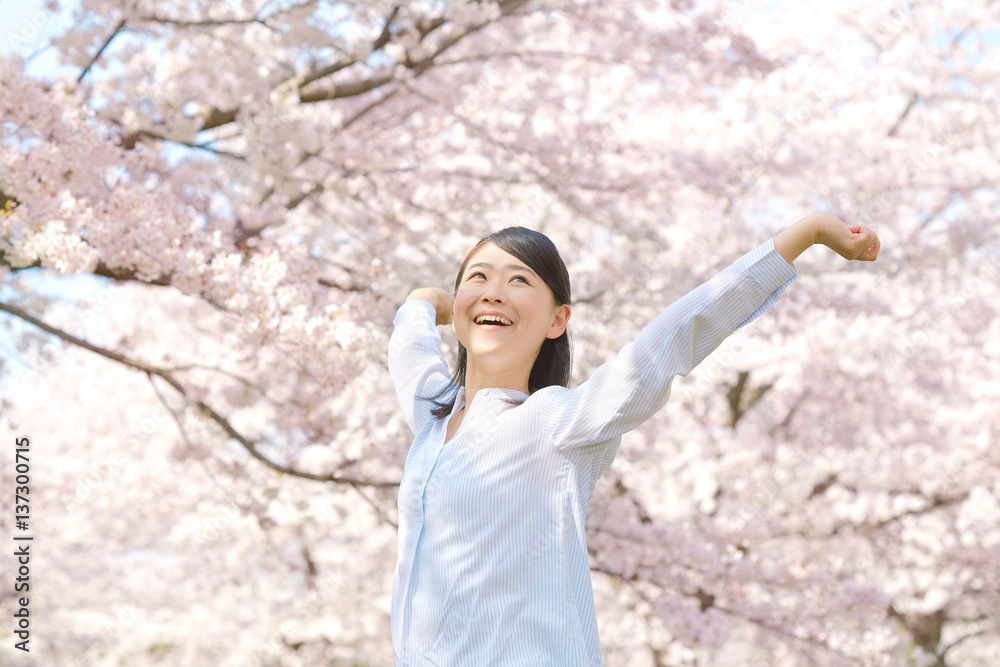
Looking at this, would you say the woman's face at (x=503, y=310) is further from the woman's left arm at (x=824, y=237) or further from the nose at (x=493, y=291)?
the woman's left arm at (x=824, y=237)

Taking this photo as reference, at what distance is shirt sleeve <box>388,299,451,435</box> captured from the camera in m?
1.86

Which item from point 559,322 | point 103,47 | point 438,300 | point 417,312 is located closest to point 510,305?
point 559,322

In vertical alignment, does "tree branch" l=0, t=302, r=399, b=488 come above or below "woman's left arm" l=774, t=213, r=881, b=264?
below

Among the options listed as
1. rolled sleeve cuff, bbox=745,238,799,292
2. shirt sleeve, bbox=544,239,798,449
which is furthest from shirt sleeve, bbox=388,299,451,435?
rolled sleeve cuff, bbox=745,238,799,292

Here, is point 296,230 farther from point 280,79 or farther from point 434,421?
point 434,421

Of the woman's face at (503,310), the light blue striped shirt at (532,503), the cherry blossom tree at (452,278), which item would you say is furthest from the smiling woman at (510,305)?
the cherry blossom tree at (452,278)

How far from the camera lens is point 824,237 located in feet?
4.40

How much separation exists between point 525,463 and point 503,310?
1.17 ft

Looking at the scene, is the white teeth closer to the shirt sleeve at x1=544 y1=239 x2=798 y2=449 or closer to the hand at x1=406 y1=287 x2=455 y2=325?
the shirt sleeve at x1=544 y1=239 x2=798 y2=449

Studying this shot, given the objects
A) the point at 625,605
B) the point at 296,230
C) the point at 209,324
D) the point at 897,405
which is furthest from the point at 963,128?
the point at 209,324

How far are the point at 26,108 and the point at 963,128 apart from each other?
8.73m

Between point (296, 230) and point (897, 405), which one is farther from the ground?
point (296, 230)

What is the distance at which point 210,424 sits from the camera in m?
4.65

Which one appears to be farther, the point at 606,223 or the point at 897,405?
the point at 897,405
